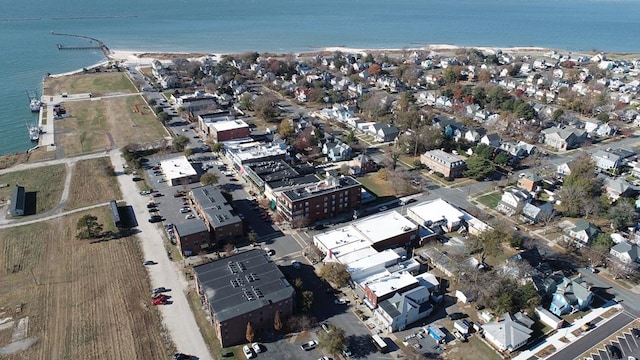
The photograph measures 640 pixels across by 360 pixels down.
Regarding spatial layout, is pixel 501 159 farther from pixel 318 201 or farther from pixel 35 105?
pixel 35 105

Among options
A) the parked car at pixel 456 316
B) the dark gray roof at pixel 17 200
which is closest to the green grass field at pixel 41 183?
the dark gray roof at pixel 17 200

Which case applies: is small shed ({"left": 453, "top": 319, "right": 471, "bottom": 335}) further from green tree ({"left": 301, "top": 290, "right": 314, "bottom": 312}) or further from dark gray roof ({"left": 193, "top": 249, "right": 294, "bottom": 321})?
dark gray roof ({"left": 193, "top": 249, "right": 294, "bottom": 321})

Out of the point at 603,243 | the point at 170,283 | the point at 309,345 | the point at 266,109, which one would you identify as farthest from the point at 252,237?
the point at 266,109

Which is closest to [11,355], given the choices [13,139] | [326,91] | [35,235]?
[35,235]

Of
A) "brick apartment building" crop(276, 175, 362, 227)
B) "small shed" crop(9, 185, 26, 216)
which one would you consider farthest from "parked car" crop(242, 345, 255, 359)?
"small shed" crop(9, 185, 26, 216)

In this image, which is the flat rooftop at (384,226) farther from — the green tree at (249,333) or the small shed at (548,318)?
the green tree at (249,333)

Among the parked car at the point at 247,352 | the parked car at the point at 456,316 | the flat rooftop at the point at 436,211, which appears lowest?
the parked car at the point at 247,352
